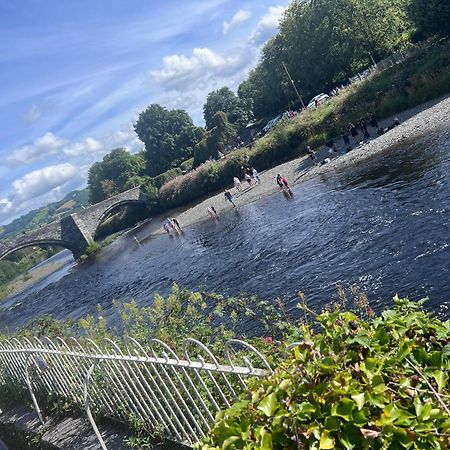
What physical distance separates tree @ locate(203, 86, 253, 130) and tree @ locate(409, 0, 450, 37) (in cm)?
4315

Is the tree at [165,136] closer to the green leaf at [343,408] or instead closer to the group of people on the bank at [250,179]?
the group of people on the bank at [250,179]

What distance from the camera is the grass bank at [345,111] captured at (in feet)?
119

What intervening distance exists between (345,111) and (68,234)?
40.0 m

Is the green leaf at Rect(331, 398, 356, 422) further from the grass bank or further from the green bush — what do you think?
the grass bank

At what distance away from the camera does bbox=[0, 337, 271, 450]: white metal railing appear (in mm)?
5426

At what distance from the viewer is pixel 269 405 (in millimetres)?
2645

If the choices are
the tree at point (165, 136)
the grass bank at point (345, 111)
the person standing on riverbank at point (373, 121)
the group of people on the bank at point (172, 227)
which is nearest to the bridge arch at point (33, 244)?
the grass bank at point (345, 111)

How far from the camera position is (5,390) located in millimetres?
10883

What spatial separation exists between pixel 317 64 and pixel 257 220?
4463 cm

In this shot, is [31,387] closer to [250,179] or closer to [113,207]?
[250,179]

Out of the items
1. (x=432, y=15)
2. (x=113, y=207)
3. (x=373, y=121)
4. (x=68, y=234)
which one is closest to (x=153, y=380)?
(x=373, y=121)

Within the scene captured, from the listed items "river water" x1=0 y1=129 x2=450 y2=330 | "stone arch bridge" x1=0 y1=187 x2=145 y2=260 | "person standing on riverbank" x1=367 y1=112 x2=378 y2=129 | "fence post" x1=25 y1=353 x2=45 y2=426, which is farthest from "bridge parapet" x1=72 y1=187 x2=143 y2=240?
"fence post" x1=25 y1=353 x2=45 y2=426

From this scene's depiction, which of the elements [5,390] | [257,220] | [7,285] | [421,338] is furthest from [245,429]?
[7,285]

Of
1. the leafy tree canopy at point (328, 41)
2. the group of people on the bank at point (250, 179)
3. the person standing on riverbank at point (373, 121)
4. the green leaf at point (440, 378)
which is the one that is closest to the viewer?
the green leaf at point (440, 378)
